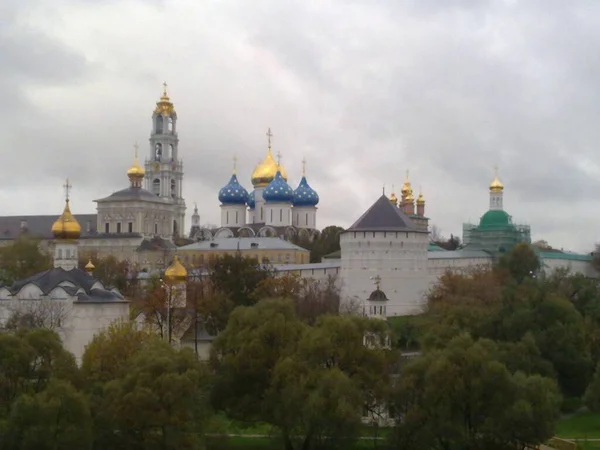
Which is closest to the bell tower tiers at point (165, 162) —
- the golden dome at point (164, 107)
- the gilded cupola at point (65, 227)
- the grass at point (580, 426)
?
the golden dome at point (164, 107)

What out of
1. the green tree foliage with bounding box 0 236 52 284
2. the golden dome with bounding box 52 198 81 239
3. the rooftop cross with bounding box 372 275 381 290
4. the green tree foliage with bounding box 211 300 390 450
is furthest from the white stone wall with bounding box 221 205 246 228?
the green tree foliage with bounding box 211 300 390 450

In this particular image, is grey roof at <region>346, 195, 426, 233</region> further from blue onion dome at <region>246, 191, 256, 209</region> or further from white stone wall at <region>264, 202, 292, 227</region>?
blue onion dome at <region>246, 191, 256, 209</region>

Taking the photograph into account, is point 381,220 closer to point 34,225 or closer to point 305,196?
point 305,196

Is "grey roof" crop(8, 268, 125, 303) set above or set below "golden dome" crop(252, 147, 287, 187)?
below

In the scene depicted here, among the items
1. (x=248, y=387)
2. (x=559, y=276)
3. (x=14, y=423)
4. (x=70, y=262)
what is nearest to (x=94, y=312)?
(x=70, y=262)

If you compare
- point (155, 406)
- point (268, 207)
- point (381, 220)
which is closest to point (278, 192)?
point (268, 207)

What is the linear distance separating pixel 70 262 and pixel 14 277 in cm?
1321

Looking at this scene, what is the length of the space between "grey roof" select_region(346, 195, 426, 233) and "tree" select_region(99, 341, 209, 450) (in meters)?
34.0

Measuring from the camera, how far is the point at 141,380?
3125 cm

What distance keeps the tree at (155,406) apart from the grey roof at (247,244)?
53.5 metres

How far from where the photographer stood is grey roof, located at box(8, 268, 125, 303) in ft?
160

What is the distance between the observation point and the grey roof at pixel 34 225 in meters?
101

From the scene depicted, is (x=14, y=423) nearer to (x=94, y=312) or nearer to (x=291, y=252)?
(x=94, y=312)

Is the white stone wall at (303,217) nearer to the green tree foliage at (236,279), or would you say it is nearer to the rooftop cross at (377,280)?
the rooftop cross at (377,280)
